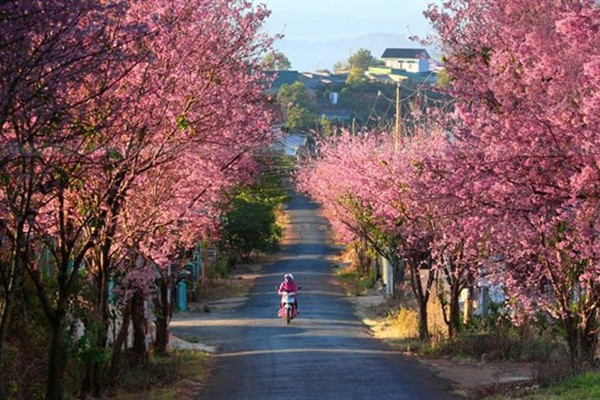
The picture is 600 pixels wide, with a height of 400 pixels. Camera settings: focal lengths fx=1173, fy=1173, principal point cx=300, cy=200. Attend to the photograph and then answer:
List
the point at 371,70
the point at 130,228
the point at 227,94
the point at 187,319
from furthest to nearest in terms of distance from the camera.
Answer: the point at 371,70 → the point at 187,319 → the point at 227,94 → the point at 130,228

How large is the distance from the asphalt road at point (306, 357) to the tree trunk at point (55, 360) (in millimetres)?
4529

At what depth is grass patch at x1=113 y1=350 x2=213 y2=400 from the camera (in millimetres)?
19406

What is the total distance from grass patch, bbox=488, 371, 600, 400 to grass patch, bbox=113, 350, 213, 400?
18.4 ft

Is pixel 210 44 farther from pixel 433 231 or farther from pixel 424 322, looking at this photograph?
pixel 424 322

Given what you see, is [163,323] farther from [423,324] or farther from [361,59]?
[361,59]

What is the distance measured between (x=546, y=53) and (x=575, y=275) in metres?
4.65

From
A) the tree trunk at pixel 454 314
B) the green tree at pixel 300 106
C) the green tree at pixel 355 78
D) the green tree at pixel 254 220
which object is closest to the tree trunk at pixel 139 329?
the tree trunk at pixel 454 314

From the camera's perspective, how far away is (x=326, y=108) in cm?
12612

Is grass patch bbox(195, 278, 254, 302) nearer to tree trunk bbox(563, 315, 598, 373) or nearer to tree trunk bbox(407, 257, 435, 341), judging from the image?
tree trunk bbox(407, 257, 435, 341)

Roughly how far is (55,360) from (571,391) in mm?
7035

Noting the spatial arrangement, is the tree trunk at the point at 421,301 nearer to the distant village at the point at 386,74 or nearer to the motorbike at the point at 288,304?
the motorbike at the point at 288,304

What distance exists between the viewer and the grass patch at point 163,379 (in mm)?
19406

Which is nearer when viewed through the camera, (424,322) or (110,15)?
(110,15)

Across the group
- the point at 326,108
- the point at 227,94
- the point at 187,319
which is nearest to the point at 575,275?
the point at 227,94
